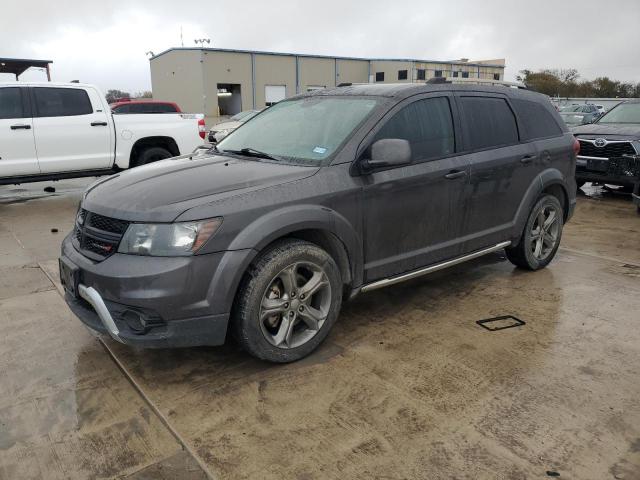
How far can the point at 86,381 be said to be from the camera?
3264mm

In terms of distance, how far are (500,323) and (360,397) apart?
1549 millimetres

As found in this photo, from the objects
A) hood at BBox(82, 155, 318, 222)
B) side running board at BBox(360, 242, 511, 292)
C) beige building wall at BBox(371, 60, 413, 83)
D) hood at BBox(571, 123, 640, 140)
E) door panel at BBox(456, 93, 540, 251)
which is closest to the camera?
hood at BBox(82, 155, 318, 222)

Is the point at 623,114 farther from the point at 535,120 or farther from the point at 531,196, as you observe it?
the point at 531,196

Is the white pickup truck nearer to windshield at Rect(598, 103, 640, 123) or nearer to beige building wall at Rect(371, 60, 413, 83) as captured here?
windshield at Rect(598, 103, 640, 123)

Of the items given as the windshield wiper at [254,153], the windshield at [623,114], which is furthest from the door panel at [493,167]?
the windshield at [623,114]

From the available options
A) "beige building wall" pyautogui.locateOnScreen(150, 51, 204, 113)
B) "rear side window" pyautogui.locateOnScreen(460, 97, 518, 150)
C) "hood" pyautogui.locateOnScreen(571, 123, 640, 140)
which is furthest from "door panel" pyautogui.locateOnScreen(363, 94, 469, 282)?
"beige building wall" pyautogui.locateOnScreen(150, 51, 204, 113)

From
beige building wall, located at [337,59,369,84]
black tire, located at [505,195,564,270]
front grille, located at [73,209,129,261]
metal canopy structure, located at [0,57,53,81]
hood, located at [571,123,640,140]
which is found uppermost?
beige building wall, located at [337,59,369,84]

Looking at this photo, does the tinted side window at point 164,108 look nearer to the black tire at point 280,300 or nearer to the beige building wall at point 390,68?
the black tire at point 280,300

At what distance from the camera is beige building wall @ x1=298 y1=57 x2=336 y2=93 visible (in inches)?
1698

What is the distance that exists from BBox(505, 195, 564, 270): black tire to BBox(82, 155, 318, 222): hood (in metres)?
2.52

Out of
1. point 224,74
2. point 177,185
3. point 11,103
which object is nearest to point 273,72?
point 224,74

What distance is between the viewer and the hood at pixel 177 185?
3.05 metres

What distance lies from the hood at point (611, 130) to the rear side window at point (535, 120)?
184 inches

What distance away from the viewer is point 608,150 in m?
9.11
